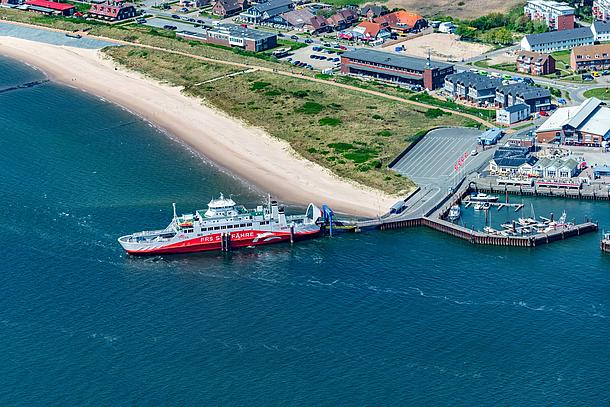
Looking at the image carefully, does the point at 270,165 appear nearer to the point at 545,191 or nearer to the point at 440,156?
the point at 440,156

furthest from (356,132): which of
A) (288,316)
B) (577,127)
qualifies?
(288,316)

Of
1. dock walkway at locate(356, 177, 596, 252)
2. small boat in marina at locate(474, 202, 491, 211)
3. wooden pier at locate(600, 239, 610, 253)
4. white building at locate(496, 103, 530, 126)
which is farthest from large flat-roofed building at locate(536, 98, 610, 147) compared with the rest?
wooden pier at locate(600, 239, 610, 253)

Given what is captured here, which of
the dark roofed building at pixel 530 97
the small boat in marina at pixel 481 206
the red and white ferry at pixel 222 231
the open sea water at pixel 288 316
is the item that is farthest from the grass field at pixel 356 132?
the red and white ferry at pixel 222 231

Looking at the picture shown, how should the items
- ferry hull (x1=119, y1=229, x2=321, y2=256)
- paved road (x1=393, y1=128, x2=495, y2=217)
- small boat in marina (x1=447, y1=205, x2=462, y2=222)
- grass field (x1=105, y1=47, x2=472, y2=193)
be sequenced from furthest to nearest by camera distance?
1. grass field (x1=105, y1=47, x2=472, y2=193)
2. paved road (x1=393, y1=128, x2=495, y2=217)
3. small boat in marina (x1=447, y1=205, x2=462, y2=222)
4. ferry hull (x1=119, y1=229, x2=321, y2=256)

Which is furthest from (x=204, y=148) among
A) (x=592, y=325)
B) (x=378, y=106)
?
(x=592, y=325)

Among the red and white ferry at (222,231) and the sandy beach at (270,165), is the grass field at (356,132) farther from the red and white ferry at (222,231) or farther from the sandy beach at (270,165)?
the red and white ferry at (222,231)

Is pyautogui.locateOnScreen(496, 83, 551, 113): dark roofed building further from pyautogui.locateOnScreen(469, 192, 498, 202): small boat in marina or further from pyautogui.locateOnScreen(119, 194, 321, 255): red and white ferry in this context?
pyautogui.locateOnScreen(119, 194, 321, 255): red and white ferry
